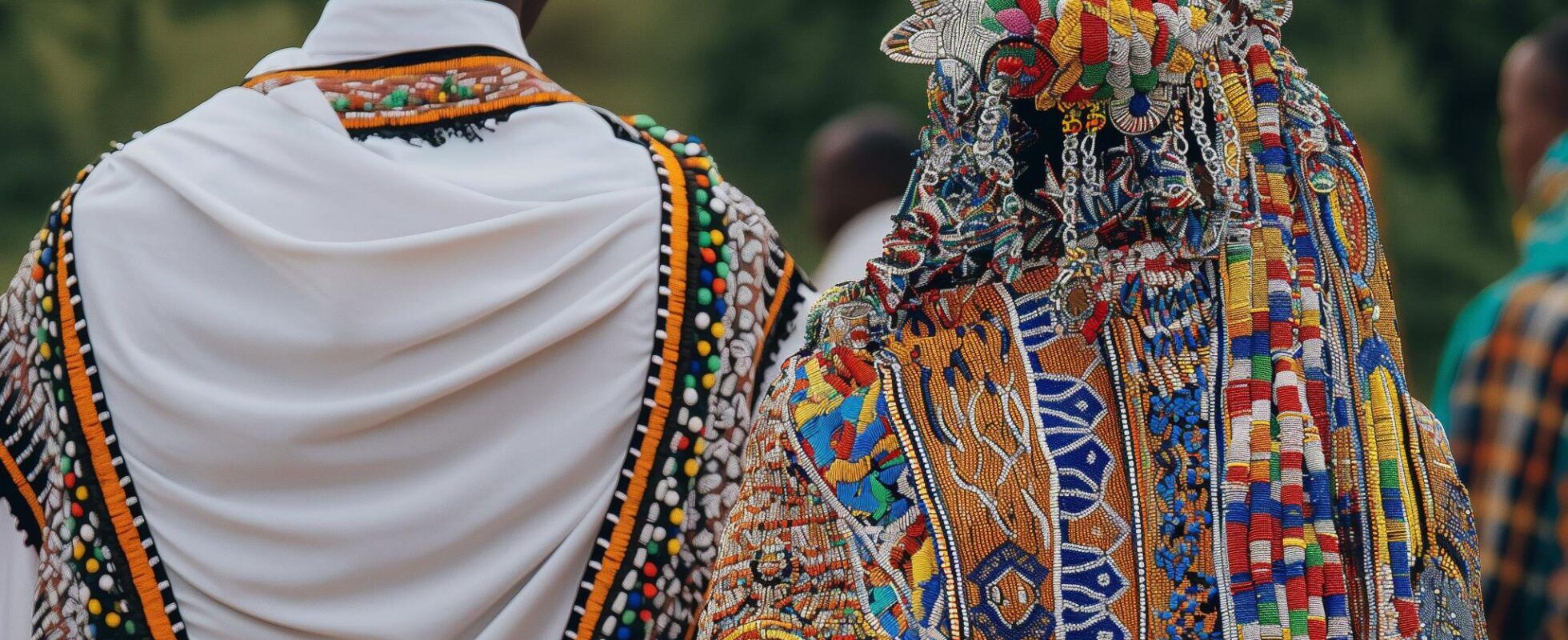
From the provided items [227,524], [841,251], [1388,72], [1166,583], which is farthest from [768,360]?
[1388,72]

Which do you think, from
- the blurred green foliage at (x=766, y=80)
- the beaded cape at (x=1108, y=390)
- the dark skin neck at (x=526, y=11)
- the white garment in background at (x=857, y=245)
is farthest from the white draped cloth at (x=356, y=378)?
the blurred green foliage at (x=766, y=80)

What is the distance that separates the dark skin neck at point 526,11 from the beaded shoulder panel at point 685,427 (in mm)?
329

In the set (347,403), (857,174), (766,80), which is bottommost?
(347,403)

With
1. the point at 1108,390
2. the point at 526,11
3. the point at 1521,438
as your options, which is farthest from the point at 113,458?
the point at 1521,438

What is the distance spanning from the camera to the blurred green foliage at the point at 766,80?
7.79 m

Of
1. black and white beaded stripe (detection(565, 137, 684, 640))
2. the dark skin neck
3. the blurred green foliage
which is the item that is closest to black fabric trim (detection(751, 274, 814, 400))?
black and white beaded stripe (detection(565, 137, 684, 640))

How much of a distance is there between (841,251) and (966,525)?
2.78 m

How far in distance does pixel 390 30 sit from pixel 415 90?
89mm

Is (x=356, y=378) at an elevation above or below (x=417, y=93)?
below

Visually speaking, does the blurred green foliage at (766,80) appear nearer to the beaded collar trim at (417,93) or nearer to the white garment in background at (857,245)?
Result: the white garment in background at (857,245)

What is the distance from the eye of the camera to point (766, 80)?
29.9 ft

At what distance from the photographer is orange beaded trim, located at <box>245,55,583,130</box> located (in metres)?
2.52

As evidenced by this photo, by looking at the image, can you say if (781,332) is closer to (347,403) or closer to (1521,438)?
(347,403)

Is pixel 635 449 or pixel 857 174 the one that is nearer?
pixel 635 449
